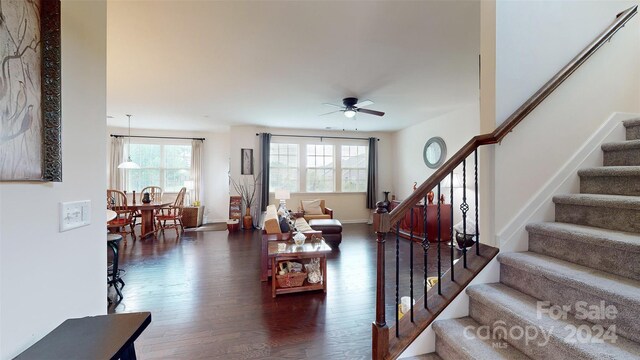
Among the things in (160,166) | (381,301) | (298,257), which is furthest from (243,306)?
(160,166)

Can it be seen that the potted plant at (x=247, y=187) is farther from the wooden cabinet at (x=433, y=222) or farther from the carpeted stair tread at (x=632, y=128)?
the carpeted stair tread at (x=632, y=128)

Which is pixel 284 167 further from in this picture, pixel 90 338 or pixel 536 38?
pixel 90 338

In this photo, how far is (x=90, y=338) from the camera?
0.89 metres

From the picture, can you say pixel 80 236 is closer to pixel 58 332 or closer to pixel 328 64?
pixel 58 332

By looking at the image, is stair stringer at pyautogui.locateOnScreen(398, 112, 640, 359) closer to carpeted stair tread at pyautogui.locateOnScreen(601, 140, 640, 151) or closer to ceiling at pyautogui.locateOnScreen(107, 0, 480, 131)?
carpeted stair tread at pyautogui.locateOnScreen(601, 140, 640, 151)

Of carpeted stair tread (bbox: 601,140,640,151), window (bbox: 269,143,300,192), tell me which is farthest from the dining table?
carpeted stair tread (bbox: 601,140,640,151)

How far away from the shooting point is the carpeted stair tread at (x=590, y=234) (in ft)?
3.99

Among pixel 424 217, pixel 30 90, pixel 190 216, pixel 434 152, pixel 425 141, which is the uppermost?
pixel 425 141

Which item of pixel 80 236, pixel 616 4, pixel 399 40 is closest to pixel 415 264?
pixel 399 40

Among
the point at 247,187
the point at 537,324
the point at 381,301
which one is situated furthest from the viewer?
the point at 247,187

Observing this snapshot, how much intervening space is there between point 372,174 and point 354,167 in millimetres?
559

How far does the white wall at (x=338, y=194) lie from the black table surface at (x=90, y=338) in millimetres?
5803

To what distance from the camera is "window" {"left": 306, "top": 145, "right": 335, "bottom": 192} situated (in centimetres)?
718

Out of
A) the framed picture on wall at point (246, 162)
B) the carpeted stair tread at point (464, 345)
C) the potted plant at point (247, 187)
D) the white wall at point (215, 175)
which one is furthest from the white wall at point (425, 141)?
the white wall at point (215, 175)
